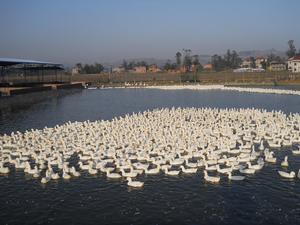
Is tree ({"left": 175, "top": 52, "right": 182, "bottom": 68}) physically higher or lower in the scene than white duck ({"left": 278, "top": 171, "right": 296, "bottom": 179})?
higher

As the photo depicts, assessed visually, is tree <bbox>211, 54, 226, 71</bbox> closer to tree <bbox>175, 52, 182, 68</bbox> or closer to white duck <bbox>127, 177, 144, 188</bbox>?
tree <bbox>175, 52, 182, 68</bbox>

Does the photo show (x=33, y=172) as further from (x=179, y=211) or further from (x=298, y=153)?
(x=298, y=153)

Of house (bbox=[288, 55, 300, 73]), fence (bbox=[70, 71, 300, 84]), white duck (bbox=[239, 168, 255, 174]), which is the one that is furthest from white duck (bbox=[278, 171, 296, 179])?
house (bbox=[288, 55, 300, 73])

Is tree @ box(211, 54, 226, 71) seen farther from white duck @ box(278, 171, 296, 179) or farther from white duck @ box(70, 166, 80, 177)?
white duck @ box(70, 166, 80, 177)

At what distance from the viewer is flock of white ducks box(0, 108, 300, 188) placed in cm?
1953

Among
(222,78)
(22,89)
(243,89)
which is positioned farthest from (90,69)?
(22,89)

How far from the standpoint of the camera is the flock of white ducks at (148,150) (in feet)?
64.1

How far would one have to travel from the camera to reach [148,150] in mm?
22734

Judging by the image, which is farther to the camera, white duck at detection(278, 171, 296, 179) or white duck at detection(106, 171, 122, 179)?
white duck at detection(106, 171, 122, 179)

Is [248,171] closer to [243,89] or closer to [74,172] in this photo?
[74,172]

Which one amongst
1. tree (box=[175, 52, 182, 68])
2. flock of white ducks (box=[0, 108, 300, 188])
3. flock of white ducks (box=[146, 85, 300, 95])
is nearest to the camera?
flock of white ducks (box=[0, 108, 300, 188])

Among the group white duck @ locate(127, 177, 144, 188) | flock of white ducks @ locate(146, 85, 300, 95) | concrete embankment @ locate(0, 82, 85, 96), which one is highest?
concrete embankment @ locate(0, 82, 85, 96)

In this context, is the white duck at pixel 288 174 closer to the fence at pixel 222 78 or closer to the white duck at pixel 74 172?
the white duck at pixel 74 172

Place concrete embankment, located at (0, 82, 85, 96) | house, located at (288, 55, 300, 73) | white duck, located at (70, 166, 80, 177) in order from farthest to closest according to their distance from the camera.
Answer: house, located at (288, 55, 300, 73)
concrete embankment, located at (0, 82, 85, 96)
white duck, located at (70, 166, 80, 177)
